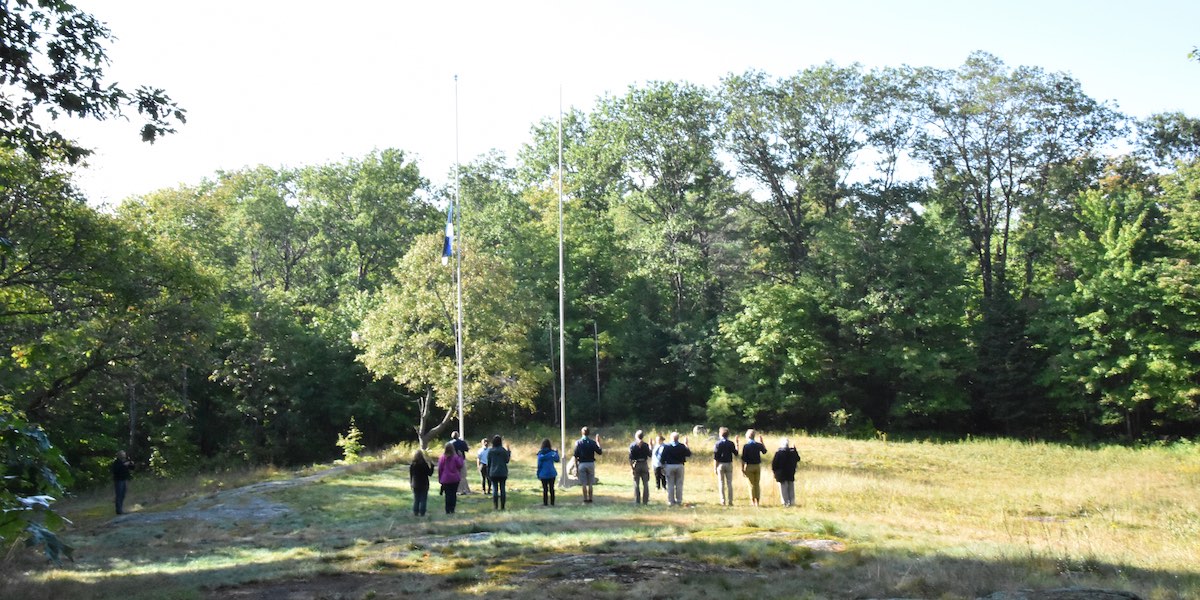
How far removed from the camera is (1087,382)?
45.3 meters

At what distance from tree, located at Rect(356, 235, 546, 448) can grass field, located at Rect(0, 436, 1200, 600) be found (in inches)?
344

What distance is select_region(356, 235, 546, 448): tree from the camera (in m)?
37.6

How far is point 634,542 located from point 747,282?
134ft

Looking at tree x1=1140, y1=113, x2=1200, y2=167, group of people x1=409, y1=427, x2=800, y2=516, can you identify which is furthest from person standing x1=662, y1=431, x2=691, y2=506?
tree x1=1140, y1=113, x2=1200, y2=167

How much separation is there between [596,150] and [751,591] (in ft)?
163

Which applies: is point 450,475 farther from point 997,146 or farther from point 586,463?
point 997,146

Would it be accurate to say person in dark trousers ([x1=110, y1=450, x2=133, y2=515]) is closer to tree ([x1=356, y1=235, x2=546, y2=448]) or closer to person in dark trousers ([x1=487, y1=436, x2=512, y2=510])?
person in dark trousers ([x1=487, y1=436, x2=512, y2=510])

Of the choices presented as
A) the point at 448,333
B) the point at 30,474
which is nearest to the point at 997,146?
the point at 448,333

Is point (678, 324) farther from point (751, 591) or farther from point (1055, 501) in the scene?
point (751, 591)

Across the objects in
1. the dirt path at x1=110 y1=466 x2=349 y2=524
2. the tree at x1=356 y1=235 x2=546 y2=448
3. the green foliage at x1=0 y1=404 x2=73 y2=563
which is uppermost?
the tree at x1=356 y1=235 x2=546 y2=448

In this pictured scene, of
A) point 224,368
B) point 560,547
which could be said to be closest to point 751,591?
point 560,547

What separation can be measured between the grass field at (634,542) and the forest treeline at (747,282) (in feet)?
50.7

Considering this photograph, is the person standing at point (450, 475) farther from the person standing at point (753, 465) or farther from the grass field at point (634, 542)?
the person standing at point (753, 465)

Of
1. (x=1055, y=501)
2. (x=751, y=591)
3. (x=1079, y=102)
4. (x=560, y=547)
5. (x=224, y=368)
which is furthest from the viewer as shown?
(x=1079, y=102)
